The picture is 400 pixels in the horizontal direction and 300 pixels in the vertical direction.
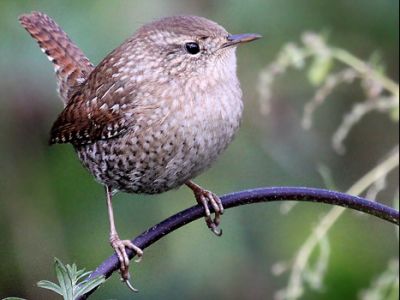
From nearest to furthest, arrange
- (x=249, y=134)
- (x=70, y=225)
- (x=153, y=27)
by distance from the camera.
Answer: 1. (x=153, y=27)
2. (x=70, y=225)
3. (x=249, y=134)

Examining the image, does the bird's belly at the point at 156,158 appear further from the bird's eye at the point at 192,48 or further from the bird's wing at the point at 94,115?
the bird's eye at the point at 192,48

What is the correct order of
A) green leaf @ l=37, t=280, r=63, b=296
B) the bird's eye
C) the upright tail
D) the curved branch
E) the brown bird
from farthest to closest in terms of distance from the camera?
the upright tail
the bird's eye
the brown bird
the curved branch
green leaf @ l=37, t=280, r=63, b=296

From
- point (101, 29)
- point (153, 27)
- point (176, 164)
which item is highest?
point (101, 29)

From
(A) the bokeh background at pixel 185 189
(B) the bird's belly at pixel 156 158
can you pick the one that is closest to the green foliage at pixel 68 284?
(B) the bird's belly at pixel 156 158

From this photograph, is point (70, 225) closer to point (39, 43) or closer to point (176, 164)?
point (39, 43)

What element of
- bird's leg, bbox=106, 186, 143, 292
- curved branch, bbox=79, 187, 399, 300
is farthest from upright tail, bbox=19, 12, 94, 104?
curved branch, bbox=79, 187, 399, 300

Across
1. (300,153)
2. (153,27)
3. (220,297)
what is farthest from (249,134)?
(153,27)

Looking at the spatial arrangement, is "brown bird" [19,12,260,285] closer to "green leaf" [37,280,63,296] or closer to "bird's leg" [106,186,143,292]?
"bird's leg" [106,186,143,292]

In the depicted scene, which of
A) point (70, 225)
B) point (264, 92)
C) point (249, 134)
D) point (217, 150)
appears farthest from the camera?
point (249, 134)
